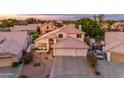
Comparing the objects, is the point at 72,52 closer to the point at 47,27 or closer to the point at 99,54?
the point at 99,54

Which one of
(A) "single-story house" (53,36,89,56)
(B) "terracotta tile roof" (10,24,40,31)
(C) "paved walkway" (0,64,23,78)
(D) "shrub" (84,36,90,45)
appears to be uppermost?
(B) "terracotta tile roof" (10,24,40,31)

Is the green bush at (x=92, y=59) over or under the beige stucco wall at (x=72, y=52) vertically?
under

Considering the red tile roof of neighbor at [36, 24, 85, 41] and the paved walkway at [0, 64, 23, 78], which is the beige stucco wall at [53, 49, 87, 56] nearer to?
the red tile roof of neighbor at [36, 24, 85, 41]

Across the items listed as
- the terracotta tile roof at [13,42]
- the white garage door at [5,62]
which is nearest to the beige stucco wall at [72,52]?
the terracotta tile roof at [13,42]

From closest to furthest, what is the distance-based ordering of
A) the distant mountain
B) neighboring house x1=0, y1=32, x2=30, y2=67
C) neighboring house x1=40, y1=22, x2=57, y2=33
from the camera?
the distant mountain < neighboring house x1=0, y1=32, x2=30, y2=67 < neighboring house x1=40, y1=22, x2=57, y2=33

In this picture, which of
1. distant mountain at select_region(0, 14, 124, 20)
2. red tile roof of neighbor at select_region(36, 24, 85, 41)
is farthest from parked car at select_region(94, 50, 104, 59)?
distant mountain at select_region(0, 14, 124, 20)

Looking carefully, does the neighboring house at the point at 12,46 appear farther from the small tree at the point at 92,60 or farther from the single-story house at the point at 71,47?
the small tree at the point at 92,60
